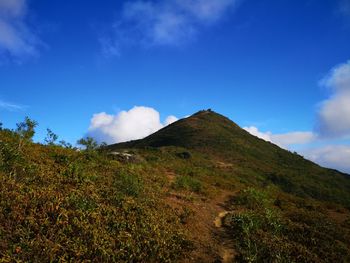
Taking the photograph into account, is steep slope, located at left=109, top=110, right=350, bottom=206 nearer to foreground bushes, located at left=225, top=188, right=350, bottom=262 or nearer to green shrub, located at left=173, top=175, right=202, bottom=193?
green shrub, located at left=173, top=175, right=202, bottom=193

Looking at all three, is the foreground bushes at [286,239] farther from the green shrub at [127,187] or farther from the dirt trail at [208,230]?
the green shrub at [127,187]

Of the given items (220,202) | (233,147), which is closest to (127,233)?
(220,202)

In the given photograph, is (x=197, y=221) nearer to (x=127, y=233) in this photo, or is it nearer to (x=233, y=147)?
(x=127, y=233)

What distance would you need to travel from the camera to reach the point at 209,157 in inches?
2410

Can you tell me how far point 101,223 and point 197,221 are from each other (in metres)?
5.43

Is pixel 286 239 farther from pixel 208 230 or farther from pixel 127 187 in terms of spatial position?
pixel 127 187

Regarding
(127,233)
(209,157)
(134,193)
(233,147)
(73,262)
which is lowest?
(73,262)

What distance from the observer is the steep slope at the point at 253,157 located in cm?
5009

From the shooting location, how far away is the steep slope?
5009 centimetres

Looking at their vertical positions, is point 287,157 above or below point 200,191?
above

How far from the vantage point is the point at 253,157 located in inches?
2734

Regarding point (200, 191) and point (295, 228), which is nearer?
point (295, 228)

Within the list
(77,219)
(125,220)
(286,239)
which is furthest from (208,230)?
(77,219)

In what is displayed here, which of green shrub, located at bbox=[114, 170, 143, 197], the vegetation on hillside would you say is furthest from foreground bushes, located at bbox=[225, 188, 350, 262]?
green shrub, located at bbox=[114, 170, 143, 197]
